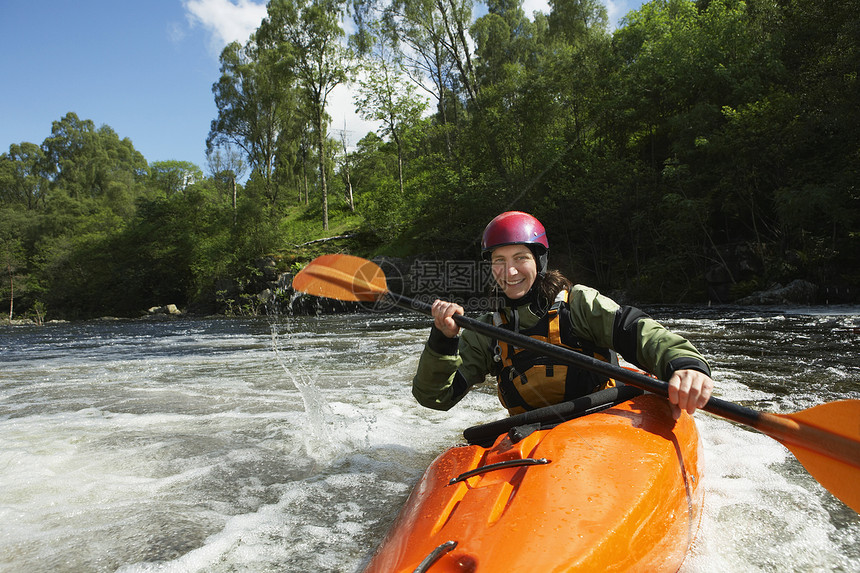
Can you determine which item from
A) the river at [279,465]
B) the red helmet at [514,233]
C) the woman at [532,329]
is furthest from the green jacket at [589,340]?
the river at [279,465]

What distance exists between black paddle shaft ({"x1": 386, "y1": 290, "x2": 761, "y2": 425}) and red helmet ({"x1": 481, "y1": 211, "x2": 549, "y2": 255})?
14.8 inches

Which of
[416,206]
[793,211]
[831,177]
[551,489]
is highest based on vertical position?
[416,206]

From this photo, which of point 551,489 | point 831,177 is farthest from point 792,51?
point 551,489

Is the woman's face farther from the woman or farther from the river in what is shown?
the river

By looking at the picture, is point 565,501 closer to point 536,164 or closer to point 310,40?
point 536,164

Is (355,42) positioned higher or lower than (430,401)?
higher

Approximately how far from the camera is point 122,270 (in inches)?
1257

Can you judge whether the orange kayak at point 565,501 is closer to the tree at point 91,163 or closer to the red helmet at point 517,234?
the red helmet at point 517,234

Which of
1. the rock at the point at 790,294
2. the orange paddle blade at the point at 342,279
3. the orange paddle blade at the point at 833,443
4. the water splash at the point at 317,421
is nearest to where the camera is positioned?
the orange paddle blade at the point at 833,443

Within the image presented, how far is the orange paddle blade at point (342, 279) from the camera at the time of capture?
292cm

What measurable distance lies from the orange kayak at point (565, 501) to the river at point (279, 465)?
35 centimetres

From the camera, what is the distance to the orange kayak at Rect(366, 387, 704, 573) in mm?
1244

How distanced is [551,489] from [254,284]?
23.3 m

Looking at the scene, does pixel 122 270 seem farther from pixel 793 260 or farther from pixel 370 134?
pixel 793 260
